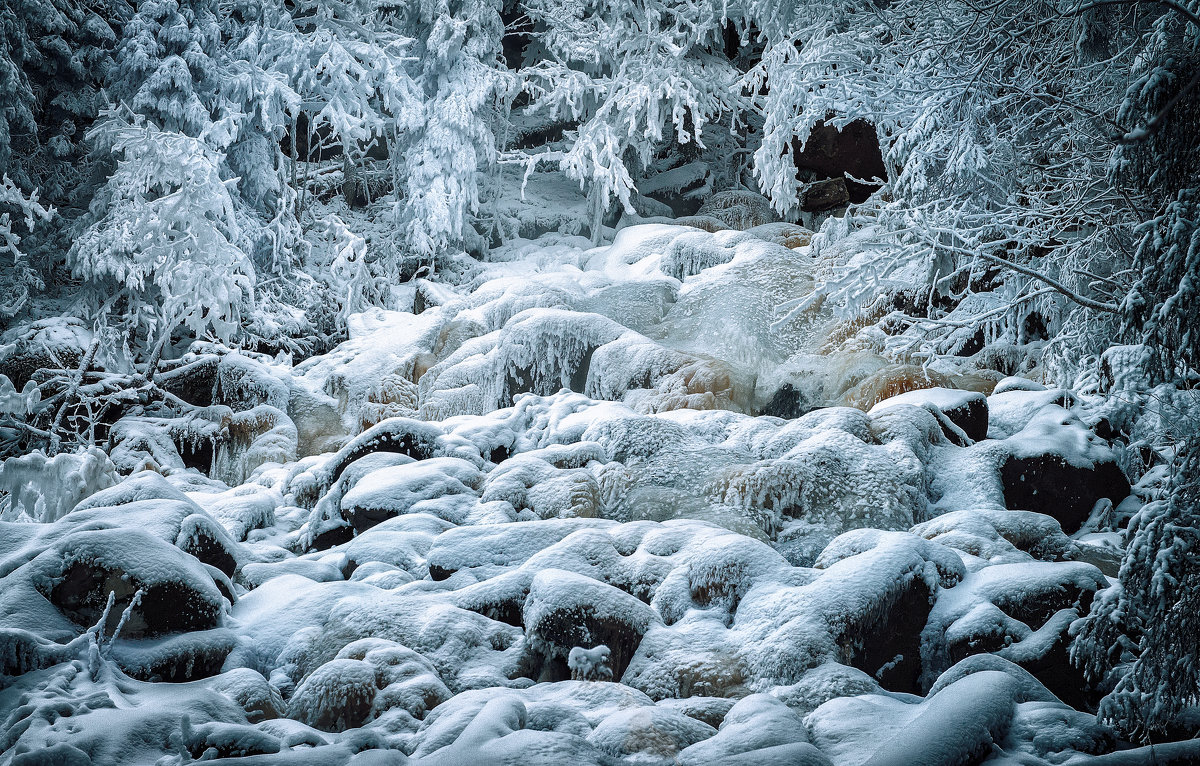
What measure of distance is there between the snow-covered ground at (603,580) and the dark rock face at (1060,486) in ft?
0.07

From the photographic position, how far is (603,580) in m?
5.37

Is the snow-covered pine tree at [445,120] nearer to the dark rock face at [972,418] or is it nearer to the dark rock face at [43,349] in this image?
the dark rock face at [43,349]

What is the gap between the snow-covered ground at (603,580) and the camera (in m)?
3.68

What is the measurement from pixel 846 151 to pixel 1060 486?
7.54 metres

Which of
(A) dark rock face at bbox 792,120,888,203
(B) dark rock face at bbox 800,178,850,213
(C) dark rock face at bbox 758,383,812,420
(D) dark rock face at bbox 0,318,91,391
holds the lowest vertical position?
(D) dark rock face at bbox 0,318,91,391

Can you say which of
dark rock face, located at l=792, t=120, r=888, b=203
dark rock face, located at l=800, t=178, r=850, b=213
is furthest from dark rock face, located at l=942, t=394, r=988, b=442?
dark rock face, located at l=800, t=178, r=850, b=213

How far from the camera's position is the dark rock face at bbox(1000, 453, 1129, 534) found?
679 cm

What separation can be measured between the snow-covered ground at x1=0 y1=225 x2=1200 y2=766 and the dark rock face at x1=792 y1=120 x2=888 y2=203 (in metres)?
4.02

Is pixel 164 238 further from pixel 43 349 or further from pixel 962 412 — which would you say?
pixel 962 412

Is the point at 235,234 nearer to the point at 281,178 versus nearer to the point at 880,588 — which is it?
the point at 281,178

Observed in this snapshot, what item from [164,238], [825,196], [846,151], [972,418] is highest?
[846,151]

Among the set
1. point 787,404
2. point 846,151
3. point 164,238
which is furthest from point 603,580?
point 846,151

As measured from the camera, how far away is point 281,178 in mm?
13875

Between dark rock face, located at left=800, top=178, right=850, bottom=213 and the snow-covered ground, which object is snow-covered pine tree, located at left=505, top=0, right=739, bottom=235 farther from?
the snow-covered ground
